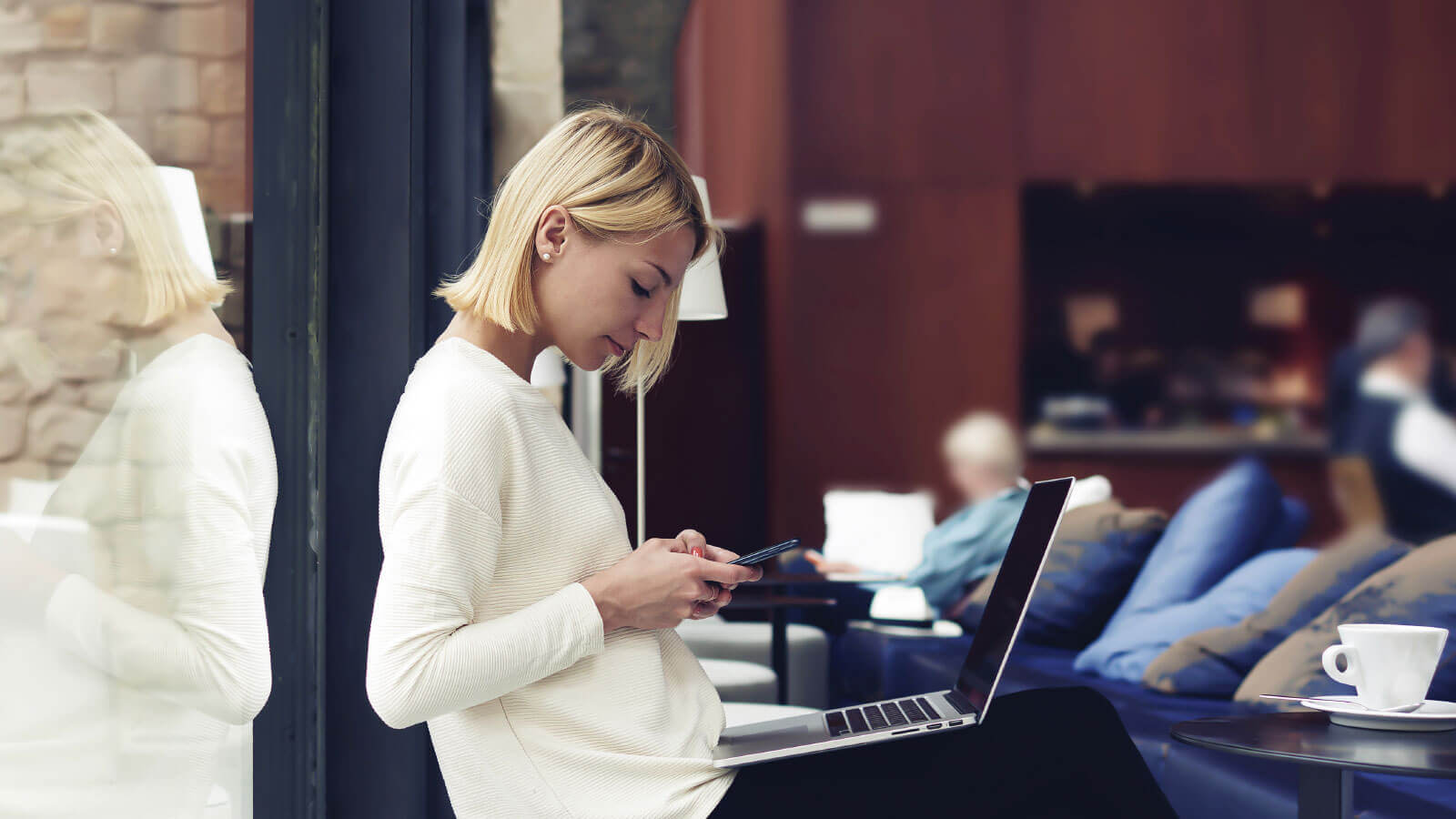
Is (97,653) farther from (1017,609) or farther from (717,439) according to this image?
(717,439)

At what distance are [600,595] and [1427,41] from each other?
229 inches

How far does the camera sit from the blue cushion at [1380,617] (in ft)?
5.43

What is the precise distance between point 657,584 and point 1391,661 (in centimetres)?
67

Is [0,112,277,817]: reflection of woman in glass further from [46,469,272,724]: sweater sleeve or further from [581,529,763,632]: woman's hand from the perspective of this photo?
[581,529,763,632]: woman's hand

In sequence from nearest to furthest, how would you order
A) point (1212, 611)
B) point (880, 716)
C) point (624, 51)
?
point (880, 716) < point (1212, 611) < point (624, 51)

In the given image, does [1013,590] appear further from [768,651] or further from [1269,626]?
[768,651]

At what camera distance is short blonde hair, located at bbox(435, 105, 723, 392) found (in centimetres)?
105

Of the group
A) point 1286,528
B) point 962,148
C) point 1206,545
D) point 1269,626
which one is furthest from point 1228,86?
point 1269,626

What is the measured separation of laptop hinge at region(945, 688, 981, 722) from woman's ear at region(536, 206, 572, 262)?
1.81 ft

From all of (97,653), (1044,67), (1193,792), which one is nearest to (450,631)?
(97,653)

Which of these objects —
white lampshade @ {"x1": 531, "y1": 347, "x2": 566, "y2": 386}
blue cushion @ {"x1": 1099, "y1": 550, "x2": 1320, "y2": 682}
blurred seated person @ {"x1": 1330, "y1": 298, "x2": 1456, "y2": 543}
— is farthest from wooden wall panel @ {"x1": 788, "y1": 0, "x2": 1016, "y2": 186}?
blue cushion @ {"x1": 1099, "y1": 550, "x2": 1320, "y2": 682}

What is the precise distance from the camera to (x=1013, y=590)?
1.16 m

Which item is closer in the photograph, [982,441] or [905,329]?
[982,441]

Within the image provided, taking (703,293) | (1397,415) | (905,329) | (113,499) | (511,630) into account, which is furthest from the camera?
(1397,415)
